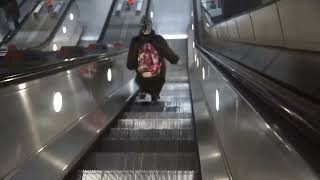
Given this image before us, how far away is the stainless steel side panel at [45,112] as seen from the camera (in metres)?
2.64

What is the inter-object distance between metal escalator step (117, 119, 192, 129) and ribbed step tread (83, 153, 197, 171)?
4.37ft


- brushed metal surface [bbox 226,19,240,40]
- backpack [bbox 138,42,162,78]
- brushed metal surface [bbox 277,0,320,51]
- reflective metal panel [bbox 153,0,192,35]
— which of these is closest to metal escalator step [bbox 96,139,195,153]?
brushed metal surface [bbox 277,0,320,51]

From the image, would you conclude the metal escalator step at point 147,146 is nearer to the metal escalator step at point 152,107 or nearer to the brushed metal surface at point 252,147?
the brushed metal surface at point 252,147

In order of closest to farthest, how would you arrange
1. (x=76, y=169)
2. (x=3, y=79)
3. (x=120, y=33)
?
(x=3, y=79)
(x=76, y=169)
(x=120, y=33)

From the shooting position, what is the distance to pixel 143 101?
7094mm

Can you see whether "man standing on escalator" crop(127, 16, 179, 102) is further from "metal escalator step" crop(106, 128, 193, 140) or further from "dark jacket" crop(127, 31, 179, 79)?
"metal escalator step" crop(106, 128, 193, 140)

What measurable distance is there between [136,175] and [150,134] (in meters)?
1.43

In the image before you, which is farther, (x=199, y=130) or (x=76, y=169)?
(x=199, y=130)

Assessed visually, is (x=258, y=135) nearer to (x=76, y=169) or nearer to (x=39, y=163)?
(x=39, y=163)

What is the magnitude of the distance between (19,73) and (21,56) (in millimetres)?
3522

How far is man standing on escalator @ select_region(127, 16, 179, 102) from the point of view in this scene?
681 centimetres

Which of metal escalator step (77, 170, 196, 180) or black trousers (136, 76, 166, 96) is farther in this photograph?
black trousers (136, 76, 166, 96)

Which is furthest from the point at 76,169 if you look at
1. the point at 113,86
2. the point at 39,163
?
the point at 113,86

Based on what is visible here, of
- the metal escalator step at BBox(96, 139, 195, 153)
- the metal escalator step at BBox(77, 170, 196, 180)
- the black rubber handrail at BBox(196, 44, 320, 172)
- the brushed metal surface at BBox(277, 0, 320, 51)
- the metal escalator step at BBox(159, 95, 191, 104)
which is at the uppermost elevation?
the brushed metal surface at BBox(277, 0, 320, 51)
